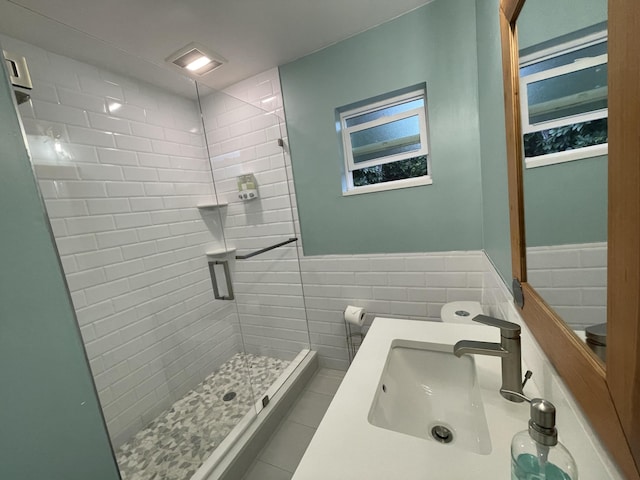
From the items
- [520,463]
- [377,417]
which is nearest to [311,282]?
[377,417]

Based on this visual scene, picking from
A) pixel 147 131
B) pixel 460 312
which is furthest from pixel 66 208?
pixel 460 312

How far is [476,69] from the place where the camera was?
1.27 m

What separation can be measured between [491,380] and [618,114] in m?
0.73

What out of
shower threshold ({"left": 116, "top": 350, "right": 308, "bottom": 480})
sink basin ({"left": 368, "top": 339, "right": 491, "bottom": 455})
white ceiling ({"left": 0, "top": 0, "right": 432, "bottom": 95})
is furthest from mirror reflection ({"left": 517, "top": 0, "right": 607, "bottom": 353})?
shower threshold ({"left": 116, "top": 350, "right": 308, "bottom": 480})

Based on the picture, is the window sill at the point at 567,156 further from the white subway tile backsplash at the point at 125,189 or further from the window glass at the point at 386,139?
the white subway tile backsplash at the point at 125,189

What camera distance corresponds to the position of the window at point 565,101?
34cm

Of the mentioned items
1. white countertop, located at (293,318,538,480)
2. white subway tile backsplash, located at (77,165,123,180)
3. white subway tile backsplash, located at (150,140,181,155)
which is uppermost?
white subway tile backsplash, located at (150,140,181,155)

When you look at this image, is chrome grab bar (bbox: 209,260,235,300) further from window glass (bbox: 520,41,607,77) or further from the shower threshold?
window glass (bbox: 520,41,607,77)

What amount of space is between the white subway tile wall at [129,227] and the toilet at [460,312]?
1606 mm

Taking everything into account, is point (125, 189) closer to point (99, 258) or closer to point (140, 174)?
point (140, 174)

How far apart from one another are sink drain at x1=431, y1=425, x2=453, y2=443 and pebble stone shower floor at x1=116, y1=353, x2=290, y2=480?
4.05 feet

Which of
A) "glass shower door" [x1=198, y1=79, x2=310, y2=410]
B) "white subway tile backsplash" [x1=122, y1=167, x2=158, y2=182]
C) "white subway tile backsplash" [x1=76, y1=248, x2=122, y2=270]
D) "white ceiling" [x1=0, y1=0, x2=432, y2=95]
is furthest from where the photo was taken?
"glass shower door" [x1=198, y1=79, x2=310, y2=410]

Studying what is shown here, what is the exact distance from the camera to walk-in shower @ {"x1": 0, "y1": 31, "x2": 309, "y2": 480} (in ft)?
4.32

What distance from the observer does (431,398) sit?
0.84 m
